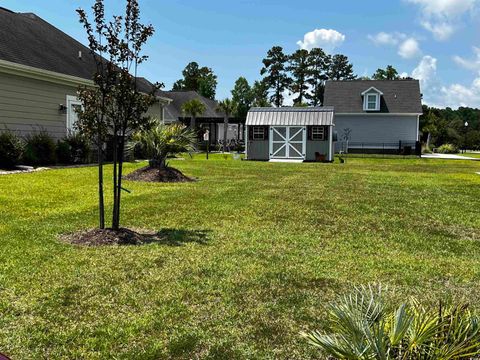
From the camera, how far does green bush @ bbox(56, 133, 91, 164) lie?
18.4m

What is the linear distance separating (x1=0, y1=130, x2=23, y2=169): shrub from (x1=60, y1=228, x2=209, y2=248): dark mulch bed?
10410 mm

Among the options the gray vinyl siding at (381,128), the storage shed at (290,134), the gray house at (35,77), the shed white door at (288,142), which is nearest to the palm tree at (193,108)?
the gray vinyl siding at (381,128)

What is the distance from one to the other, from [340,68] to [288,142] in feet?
172

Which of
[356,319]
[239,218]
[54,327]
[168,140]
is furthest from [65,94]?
[356,319]

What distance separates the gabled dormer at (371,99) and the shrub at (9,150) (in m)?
30.5

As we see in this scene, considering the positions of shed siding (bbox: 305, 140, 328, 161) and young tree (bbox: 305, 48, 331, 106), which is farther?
young tree (bbox: 305, 48, 331, 106)

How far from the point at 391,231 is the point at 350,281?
2813 millimetres

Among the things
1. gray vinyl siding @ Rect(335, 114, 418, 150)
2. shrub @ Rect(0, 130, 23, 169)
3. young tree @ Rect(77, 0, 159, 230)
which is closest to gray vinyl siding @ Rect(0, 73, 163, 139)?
shrub @ Rect(0, 130, 23, 169)

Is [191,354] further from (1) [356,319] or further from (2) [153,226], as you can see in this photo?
(2) [153,226]

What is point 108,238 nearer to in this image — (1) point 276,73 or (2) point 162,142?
(2) point 162,142

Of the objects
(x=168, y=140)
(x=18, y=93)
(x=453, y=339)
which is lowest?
(x=453, y=339)

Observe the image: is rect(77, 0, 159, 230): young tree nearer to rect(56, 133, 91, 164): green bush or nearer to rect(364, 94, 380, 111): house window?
rect(56, 133, 91, 164): green bush

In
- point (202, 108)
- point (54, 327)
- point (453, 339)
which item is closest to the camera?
point (453, 339)

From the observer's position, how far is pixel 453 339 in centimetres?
230
